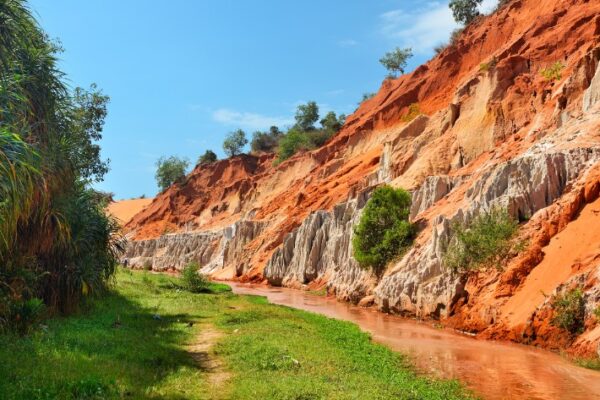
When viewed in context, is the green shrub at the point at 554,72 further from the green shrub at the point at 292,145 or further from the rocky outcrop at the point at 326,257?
the green shrub at the point at 292,145

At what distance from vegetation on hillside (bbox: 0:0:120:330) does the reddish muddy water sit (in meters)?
10.4

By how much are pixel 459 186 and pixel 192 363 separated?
Answer: 2551 centimetres

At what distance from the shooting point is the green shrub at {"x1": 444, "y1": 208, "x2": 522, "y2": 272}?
72.8ft

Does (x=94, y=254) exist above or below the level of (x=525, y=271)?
below

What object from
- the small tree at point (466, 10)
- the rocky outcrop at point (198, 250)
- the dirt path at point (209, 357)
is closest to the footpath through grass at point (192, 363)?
the dirt path at point (209, 357)

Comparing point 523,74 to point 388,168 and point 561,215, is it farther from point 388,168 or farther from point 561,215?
point 561,215

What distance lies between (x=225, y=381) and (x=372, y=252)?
73.6 ft

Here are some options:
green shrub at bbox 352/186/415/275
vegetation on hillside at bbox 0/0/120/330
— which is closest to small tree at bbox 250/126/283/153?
green shrub at bbox 352/186/415/275

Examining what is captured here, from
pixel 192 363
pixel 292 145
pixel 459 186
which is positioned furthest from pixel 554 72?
pixel 292 145

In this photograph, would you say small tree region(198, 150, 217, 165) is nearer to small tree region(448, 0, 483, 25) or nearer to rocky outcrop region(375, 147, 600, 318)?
small tree region(448, 0, 483, 25)

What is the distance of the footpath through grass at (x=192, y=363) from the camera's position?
9164mm

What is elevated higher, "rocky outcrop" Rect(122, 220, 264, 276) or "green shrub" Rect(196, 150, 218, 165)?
"green shrub" Rect(196, 150, 218, 165)

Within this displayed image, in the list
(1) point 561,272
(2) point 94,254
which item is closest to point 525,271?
(1) point 561,272

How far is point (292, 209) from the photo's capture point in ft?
192
